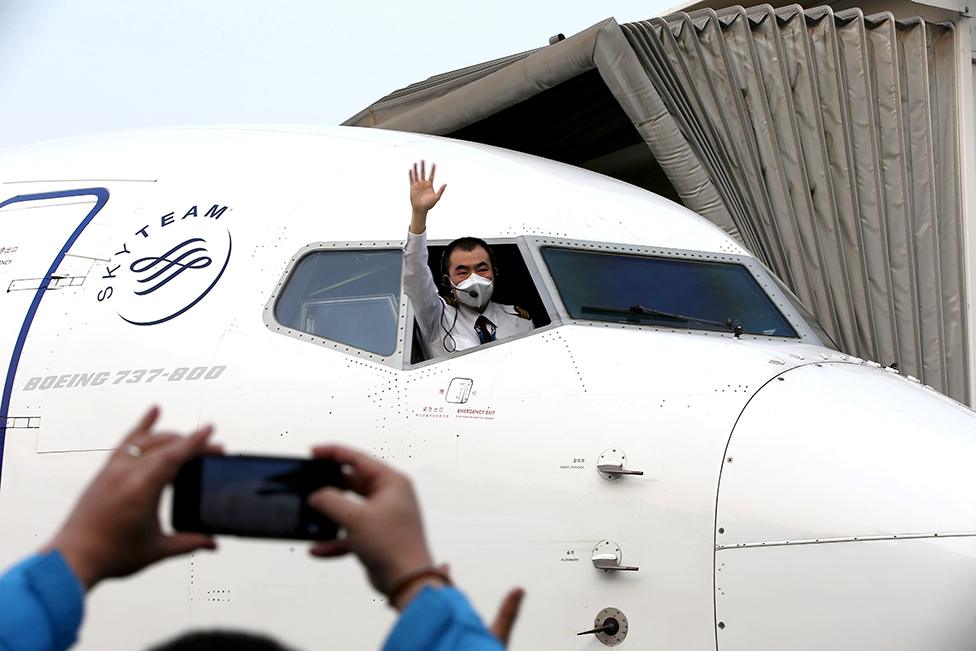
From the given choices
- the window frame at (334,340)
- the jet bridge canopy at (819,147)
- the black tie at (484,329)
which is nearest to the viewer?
the window frame at (334,340)

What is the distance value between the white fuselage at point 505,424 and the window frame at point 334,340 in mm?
15

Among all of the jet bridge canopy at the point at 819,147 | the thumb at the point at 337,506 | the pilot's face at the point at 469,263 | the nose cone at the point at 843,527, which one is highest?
the jet bridge canopy at the point at 819,147

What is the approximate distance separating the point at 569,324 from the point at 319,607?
1688 millimetres

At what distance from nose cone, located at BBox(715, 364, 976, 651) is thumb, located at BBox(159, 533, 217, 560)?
325 cm

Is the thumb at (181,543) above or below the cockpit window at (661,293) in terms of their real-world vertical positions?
below

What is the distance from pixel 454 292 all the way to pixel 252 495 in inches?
164

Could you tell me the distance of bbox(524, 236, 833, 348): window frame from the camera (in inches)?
217

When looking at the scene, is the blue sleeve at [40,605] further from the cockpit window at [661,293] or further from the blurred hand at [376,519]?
the cockpit window at [661,293]

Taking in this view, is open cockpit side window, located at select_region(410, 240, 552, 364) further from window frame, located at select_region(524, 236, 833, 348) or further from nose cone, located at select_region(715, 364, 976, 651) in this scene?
nose cone, located at select_region(715, 364, 976, 651)

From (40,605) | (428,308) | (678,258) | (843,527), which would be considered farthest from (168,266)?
(40,605)

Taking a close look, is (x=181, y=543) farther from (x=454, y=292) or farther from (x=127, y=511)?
(x=454, y=292)

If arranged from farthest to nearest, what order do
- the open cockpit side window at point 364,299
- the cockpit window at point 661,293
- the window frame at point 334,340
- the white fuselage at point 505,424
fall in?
the cockpit window at point 661,293 → the open cockpit side window at point 364,299 → the window frame at point 334,340 → the white fuselage at point 505,424

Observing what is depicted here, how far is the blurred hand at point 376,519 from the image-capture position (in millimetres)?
1595

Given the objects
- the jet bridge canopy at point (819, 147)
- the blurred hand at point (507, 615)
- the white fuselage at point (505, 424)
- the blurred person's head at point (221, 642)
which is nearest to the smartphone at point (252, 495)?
the blurred person's head at point (221, 642)
